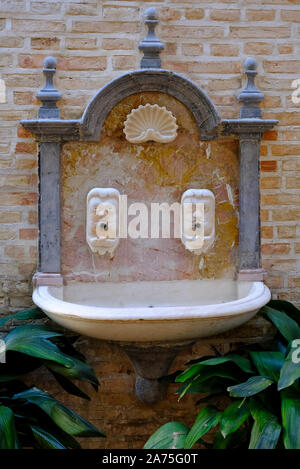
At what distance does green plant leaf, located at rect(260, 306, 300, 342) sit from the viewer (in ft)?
7.85

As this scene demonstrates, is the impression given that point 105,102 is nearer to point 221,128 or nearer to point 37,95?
point 37,95

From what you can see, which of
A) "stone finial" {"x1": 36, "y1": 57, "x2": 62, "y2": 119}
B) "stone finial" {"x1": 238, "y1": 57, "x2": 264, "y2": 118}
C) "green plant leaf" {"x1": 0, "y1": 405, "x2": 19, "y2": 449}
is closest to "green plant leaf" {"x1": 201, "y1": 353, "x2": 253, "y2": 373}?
"green plant leaf" {"x1": 0, "y1": 405, "x2": 19, "y2": 449}

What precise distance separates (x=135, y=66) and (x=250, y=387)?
1554 mm

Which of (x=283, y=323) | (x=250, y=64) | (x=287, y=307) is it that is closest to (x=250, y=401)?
(x=283, y=323)

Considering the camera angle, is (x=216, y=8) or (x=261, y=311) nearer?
(x=261, y=311)

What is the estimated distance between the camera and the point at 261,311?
8.20ft

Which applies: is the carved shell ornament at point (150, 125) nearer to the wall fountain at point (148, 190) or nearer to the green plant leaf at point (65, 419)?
the wall fountain at point (148, 190)

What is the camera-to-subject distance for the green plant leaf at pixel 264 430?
6.28 feet

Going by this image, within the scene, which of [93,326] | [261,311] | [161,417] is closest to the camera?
[93,326]

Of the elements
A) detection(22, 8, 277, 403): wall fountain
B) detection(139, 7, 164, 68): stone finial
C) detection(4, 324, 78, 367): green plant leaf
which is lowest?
detection(4, 324, 78, 367): green plant leaf

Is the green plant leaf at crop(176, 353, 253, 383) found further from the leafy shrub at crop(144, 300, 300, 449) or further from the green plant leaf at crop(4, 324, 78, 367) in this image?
the green plant leaf at crop(4, 324, 78, 367)

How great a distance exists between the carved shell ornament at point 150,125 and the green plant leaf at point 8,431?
4.37 ft

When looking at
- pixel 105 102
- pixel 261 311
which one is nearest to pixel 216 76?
pixel 105 102

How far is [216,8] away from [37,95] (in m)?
0.96
